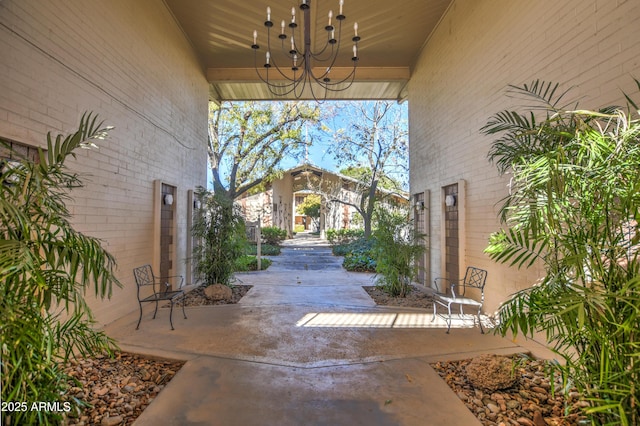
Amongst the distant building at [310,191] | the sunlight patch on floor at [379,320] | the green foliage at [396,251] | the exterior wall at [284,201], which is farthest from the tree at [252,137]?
the sunlight patch on floor at [379,320]

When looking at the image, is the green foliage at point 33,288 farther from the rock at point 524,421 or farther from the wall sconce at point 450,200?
the wall sconce at point 450,200

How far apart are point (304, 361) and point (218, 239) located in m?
3.24

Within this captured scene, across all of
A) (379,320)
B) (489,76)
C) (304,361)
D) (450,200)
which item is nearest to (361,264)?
(450,200)

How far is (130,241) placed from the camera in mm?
4305

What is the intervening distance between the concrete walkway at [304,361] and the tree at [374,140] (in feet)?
26.1

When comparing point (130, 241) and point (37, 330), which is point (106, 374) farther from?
point (130, 241)

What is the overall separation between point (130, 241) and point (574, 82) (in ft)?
17.6

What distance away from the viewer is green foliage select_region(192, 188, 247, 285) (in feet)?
18.0

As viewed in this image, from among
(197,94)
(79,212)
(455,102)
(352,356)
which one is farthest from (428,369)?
(197,94)

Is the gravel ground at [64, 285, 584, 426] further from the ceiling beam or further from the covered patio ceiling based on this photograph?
the ceiling beam

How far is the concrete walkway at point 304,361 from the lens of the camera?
2.11 meters

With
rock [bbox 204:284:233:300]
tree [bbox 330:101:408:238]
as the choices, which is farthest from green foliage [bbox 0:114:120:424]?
tree [bbox 330:101:408:238]

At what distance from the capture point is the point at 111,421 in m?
2.00

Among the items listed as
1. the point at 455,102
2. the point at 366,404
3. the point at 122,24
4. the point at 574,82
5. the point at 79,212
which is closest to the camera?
the point at 366,404
